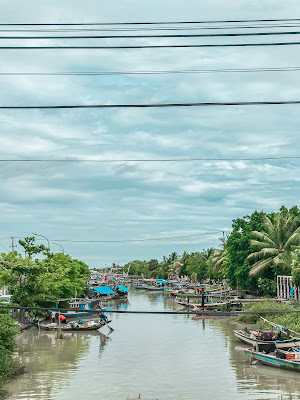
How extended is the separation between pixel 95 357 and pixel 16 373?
8.69 meters

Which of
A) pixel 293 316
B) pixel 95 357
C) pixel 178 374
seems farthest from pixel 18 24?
pixel 293 316

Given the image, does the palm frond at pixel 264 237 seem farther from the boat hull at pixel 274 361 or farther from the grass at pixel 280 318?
the boat hull at pixel 274 361

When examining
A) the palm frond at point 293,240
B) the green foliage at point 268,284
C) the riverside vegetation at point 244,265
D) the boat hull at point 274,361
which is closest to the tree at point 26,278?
the riverside vegetation at point 244,265

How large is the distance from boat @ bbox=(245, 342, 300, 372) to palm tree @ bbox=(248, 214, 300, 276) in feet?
96.3

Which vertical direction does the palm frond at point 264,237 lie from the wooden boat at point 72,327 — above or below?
above

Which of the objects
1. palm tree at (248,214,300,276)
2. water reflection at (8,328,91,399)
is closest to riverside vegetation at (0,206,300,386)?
palm tree at (248,214,300,276)

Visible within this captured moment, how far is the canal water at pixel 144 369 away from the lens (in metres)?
28.6

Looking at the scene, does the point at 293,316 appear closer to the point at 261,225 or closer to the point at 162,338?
the point at 162,338

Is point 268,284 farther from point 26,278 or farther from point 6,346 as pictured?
point 6,346

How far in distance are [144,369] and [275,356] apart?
349 inches

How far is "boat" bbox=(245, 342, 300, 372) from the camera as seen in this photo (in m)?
32.2

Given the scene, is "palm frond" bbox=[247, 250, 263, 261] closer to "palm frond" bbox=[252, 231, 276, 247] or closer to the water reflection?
"palm frond" bbox=[252, 231, 276, 247]

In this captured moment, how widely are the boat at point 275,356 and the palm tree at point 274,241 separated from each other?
29359 mm

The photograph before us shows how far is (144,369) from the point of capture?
3481 cm
